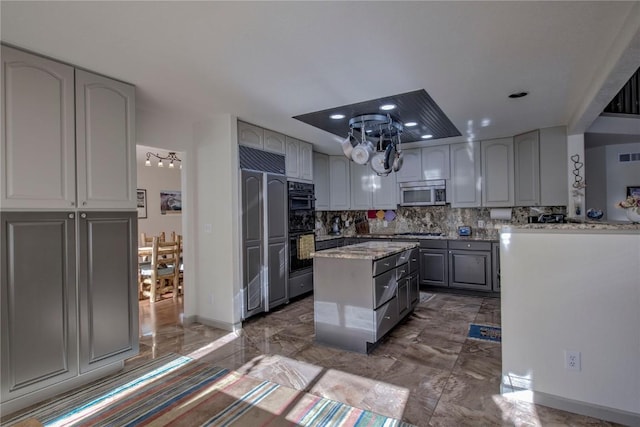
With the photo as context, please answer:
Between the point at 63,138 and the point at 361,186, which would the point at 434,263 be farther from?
the point at 63,138

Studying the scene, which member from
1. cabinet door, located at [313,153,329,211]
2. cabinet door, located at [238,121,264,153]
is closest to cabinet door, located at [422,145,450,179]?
cabinet door, located at [313,153,329,211]

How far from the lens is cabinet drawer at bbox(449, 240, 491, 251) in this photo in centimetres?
469

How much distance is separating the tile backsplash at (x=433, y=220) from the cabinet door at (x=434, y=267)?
62 centimetres

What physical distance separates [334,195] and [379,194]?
0.82 m

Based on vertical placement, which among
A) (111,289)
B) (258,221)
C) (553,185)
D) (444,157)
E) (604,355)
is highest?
(444,157)

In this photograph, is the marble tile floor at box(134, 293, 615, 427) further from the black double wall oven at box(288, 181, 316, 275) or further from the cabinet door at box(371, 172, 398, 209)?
the cabinet door at box(371, 172, 398, 209)

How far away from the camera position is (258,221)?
4.01 metres

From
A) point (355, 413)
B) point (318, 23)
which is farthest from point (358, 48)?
point (355, 413)

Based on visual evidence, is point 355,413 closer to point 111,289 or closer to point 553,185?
point 111,289

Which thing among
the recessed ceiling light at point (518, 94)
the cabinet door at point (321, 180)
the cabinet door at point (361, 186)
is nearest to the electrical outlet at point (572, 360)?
the recessed ceiling light at point (518, 94)

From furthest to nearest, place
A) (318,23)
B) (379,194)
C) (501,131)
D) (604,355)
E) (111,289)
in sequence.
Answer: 1. (379,194)
2. (501,131)
3. (111,289)
4. (604,355)
5. (318,23)

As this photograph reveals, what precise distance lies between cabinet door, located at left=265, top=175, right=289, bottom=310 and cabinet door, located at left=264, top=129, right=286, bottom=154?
349 mm

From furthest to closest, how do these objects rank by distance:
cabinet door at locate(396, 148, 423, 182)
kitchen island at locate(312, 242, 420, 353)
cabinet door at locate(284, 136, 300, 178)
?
cabinet door at locate(396, 148, 423, 182) → cabinet door at locate(284, 136, 300, 178) → kitchen island at locate(312, 242, 420, 353)

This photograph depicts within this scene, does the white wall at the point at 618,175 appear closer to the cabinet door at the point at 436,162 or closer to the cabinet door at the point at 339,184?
the cabinet door at the point at 436,162
